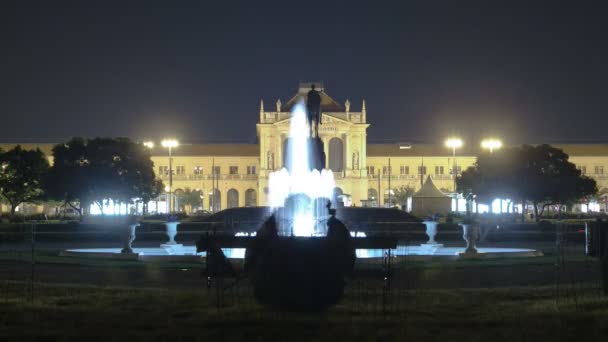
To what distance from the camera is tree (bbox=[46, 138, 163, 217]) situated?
81.6 metres

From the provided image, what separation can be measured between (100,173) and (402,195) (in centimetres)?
4936

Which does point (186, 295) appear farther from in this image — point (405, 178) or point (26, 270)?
point (405, 178)

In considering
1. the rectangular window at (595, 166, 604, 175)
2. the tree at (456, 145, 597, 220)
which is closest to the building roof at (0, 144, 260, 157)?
the rectangular window at (595, 166, 604, 175)

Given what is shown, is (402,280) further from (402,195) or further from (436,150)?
(436,150)

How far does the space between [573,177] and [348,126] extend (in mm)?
56437

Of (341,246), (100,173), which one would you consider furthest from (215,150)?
(341,246)

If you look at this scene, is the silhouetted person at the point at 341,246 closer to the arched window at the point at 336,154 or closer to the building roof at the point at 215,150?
the arched window at the point at 336,154

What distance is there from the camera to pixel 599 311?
1664 centimetres

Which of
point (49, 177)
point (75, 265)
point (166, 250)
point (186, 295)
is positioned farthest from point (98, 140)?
point (186, 295)

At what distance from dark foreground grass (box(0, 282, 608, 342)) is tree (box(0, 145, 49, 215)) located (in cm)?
6749

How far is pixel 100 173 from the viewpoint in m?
84.5

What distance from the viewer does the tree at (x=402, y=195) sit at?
121 metres

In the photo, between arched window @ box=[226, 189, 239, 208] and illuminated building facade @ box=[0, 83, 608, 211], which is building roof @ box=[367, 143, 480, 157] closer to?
illuminated building facade @ box=[0, 83, 608, 211]

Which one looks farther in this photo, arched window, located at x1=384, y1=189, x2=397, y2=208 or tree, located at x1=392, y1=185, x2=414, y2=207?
arched window, located at x1=384, y1=189, x2=397, y2=208
